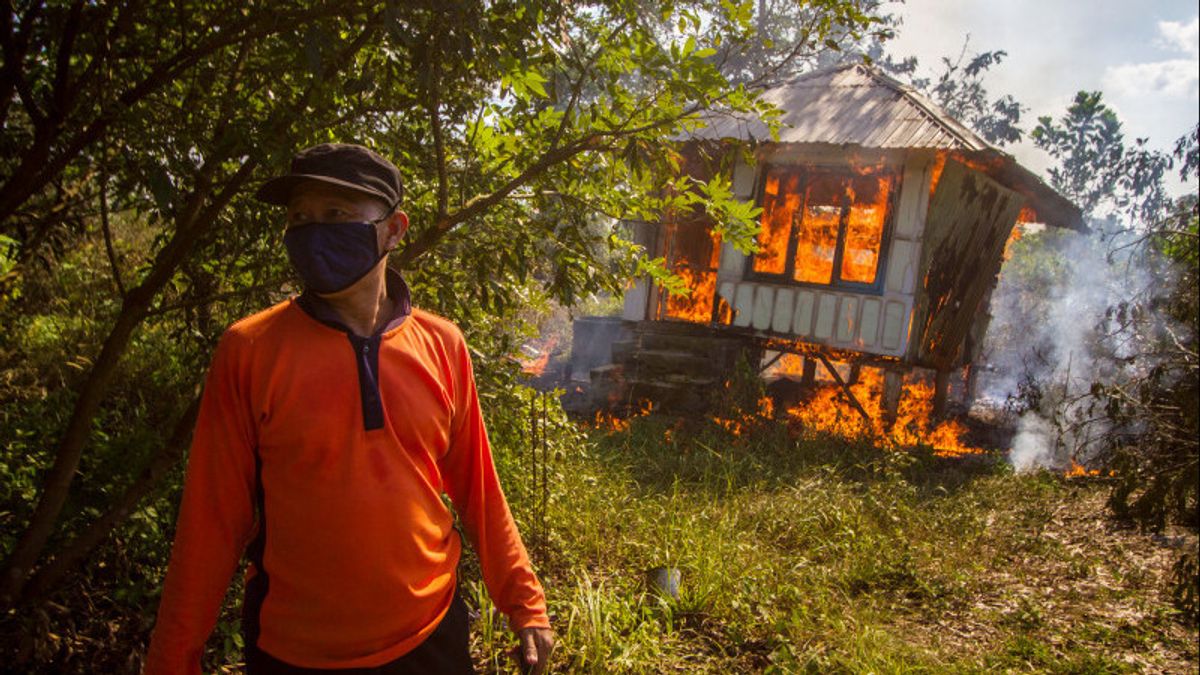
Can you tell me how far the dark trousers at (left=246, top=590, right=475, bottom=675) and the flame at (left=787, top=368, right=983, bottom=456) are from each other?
8254 mm

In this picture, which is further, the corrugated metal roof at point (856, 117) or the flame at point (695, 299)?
the flame at point (695, 299)

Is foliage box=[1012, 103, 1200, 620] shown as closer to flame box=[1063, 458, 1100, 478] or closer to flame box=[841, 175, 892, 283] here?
flame box=[1063, 458, 1100, 478]

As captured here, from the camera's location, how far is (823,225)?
1111 cm

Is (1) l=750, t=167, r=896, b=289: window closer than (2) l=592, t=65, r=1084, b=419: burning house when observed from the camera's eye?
No

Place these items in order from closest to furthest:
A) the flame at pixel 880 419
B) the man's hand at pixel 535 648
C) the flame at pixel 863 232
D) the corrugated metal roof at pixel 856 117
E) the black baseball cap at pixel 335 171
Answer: the black baseball cap at pixel 335 171 < the man's hand at pixel 535 648 < the corrugated metal roof at pixel 856 117 < the flame at pixel 880 419 < the flame at pixel 863 232

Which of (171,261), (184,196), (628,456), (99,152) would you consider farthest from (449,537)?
(628,456)

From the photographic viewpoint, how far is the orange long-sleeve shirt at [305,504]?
1.75 meters

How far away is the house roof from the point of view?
9273 millimetres

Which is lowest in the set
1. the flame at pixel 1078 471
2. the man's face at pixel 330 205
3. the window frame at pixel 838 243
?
the flame at pixel 1078 471

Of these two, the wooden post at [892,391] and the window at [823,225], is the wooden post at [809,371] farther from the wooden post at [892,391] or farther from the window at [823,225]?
the window at [823,225]

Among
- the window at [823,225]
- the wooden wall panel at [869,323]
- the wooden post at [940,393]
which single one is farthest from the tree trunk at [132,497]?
the wooden post at [940,393]

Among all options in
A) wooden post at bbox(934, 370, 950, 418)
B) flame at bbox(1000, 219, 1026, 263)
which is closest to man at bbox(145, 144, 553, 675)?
wooden post at bbox(934, 370, 950, 418)

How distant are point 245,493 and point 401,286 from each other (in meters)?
0.76

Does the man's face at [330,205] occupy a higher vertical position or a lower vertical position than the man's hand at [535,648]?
higher
